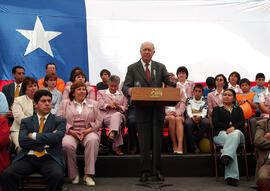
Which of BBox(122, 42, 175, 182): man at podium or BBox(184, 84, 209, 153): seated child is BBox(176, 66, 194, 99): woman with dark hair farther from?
BBox(122, 42, 175, 182): man at podium

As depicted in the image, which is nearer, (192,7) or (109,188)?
(109,188)

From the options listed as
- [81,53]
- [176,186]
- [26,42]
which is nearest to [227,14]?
[81,53]

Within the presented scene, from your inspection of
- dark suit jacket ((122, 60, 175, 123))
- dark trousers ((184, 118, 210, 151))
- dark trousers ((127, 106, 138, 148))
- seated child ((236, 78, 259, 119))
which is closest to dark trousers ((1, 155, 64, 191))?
dark suit jacket ((122, 60, 175, 123))

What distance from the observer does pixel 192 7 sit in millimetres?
7898

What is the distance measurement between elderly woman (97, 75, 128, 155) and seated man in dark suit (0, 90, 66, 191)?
1411 mm

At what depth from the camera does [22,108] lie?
4.99m

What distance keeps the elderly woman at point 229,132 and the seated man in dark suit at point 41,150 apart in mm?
2105

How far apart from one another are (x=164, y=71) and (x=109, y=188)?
5.12 ft

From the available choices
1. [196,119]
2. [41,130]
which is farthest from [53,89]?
[196,119]

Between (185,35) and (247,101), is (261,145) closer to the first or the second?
(247,101)

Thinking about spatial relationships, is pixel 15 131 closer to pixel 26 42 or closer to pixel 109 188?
pixel 109 188

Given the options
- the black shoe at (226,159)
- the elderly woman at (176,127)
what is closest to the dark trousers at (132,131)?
the elderly woman at (176,127)

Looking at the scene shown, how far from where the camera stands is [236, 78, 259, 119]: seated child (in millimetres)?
5784

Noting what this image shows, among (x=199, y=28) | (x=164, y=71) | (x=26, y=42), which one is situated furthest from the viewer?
(x=199, y=28)
